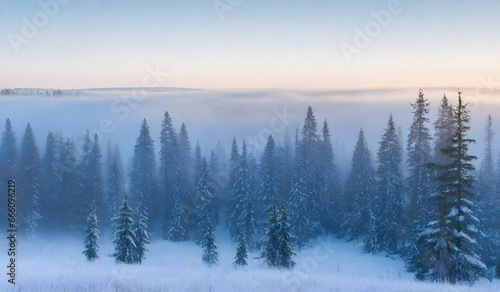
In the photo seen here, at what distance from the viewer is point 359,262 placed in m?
40.9

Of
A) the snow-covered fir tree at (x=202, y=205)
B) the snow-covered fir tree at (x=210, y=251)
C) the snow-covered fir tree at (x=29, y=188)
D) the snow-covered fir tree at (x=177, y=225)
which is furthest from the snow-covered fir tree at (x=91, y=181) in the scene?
the snow-covered fir tree at (x=210, y=251)

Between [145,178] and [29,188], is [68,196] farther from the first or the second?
[145,178]

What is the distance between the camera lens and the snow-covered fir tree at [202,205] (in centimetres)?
4809

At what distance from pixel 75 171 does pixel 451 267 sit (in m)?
46.9

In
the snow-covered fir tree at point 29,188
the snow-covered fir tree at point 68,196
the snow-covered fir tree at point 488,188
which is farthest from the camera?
the snow-covered fir tree at point 68,196

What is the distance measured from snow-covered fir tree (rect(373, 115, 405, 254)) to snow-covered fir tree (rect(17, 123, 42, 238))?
138 feet

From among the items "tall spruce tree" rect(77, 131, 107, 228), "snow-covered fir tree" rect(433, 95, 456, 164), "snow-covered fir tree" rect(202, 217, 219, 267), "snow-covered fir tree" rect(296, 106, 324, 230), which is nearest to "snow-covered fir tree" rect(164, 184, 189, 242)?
"tall spruce tree" rect(77, 131, 107, 228)

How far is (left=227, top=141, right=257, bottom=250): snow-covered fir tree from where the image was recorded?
48094 mm

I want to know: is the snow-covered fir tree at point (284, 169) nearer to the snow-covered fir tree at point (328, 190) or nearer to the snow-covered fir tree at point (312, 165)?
the snow-covered fir tree at point (312, 165)

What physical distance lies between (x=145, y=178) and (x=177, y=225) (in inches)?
320

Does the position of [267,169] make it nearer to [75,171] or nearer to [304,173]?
[304,173]

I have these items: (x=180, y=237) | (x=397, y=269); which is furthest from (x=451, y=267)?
(x=180, y=237)

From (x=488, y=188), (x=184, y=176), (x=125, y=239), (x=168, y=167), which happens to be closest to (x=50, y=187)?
(x=168, y=167)

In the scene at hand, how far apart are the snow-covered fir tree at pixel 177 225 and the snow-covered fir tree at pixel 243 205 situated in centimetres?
615
